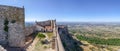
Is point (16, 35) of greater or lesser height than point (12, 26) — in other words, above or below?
below

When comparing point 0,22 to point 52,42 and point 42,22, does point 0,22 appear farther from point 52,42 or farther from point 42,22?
point 42,22

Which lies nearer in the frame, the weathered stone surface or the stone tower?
the stone tower

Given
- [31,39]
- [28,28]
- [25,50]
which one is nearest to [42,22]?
[28,28]

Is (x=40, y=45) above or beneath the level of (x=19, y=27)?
beneath

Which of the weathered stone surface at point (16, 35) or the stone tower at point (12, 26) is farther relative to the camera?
the weathered stone surface at point (16, 35)

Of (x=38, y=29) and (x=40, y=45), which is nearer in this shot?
(x=40, y=45)

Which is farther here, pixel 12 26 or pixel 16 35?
pixel 16 35

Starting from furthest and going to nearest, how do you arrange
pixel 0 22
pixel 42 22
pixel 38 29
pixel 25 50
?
pixel 42 22
pixel 38 29
pixel 25 50
pixel 0 22

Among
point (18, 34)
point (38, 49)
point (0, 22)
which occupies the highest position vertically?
point (0, 22)
